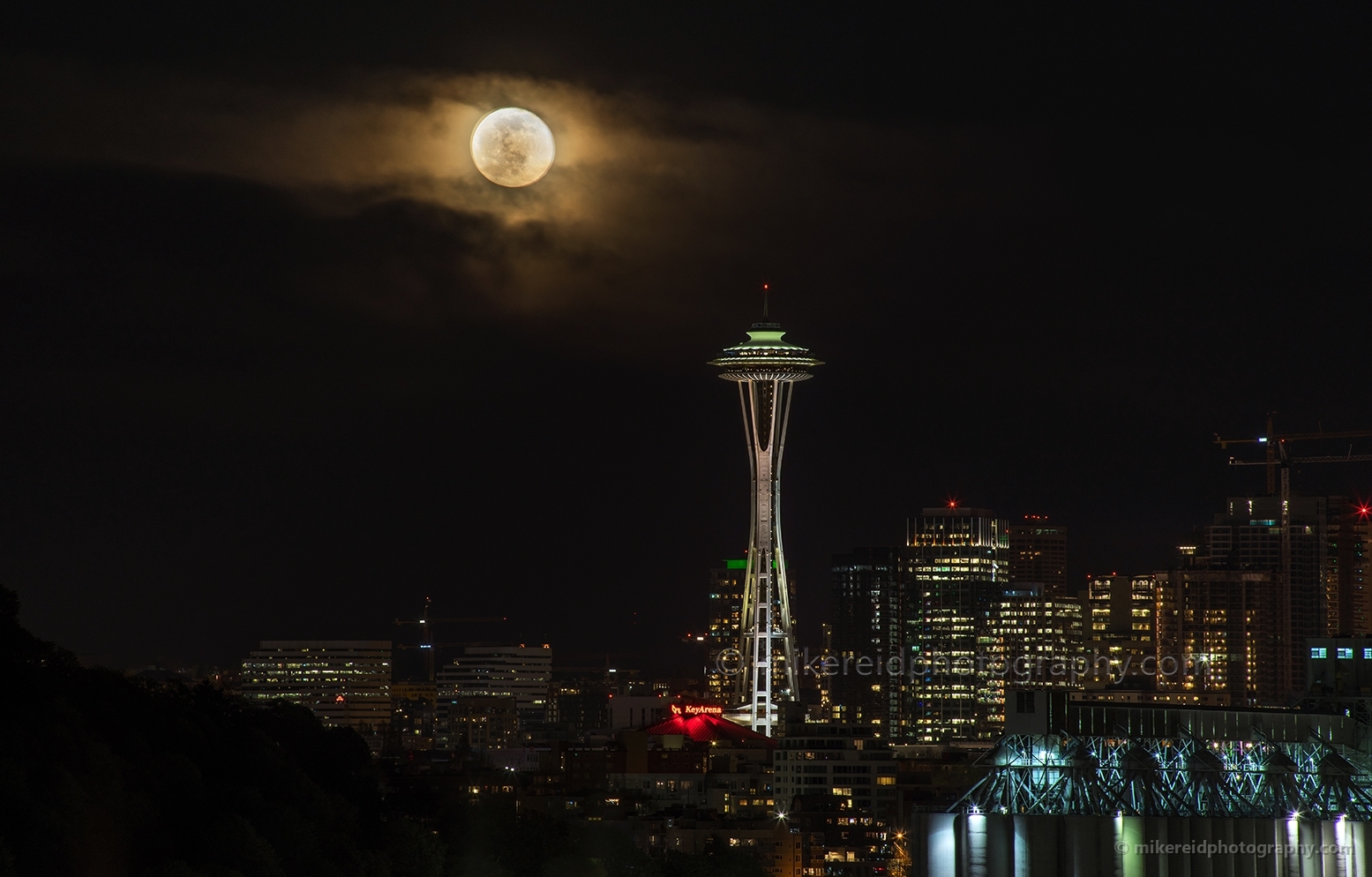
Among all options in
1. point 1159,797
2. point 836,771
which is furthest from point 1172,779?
point 836,771

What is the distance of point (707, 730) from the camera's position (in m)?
154

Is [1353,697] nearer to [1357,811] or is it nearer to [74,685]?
[1357,811]

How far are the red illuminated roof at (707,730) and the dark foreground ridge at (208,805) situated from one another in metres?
66.0

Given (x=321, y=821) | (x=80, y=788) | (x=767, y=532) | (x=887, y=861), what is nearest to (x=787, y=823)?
(x=887, y=861)

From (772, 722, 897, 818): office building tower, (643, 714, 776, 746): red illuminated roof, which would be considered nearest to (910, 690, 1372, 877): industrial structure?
(772, 722, 897, 818): office building tower

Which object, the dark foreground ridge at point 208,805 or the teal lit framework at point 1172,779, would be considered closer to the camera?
the dark foreground ridge at point 208,805

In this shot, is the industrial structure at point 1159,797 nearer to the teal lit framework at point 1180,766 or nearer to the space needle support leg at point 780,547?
the teal lit framework at point 1180,766

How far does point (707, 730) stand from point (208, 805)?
94.8 m

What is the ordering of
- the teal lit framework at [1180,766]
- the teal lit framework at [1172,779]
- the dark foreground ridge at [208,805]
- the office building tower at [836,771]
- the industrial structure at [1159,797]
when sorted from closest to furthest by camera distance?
the dark foreground ridge at [208,805] < the industrial structure at [1159,797] < the teal lit framework at [1172,779] < the teal lit framework at [1180,766] < the office building tower at [836,771]

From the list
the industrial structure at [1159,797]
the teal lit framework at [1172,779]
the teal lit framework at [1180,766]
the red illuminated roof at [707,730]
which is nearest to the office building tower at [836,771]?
the red illuminated roof at [707,730]

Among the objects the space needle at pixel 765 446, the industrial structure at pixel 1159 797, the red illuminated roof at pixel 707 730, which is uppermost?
the space needle at pixel 765 446

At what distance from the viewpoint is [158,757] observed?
62250 mm

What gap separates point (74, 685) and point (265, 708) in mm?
19764

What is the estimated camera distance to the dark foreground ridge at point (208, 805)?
54.1m
